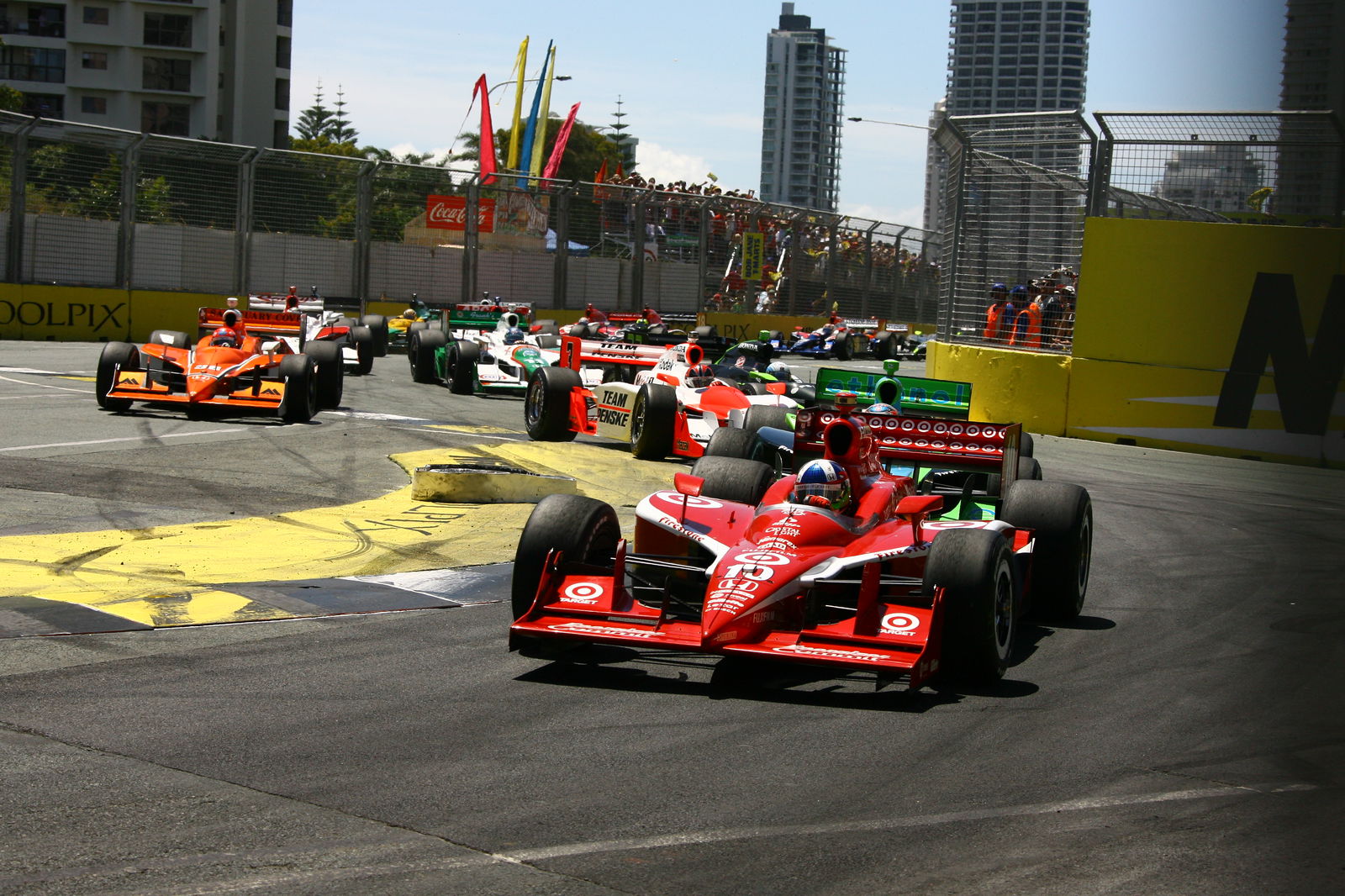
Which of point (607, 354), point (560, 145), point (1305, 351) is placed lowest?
point (607, 354)

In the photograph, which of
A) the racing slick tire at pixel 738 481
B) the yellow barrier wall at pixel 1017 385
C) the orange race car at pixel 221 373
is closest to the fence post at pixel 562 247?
the yellow barrier wall at pixel 1017 385

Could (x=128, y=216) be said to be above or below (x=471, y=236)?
below

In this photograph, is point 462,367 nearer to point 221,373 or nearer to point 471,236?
point 221,373

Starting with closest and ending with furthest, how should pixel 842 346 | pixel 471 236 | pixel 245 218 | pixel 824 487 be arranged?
pixel 824 487 → pixel 245 218 → pixel 471 236 → pixel 842 346

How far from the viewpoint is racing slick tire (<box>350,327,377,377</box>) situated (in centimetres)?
2423

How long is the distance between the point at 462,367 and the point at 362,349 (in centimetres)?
311

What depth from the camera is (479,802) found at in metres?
4.67

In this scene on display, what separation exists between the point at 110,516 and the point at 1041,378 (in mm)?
13408

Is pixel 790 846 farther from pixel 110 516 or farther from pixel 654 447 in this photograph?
pixel 654 447

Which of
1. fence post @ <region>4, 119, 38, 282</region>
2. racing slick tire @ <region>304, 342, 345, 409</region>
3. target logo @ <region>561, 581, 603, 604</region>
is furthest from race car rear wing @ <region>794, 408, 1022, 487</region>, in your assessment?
fence post @ <region>4, 119, 38, 282</region>

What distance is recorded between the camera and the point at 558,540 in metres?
7.14

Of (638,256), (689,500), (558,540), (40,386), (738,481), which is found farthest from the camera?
(638,256)

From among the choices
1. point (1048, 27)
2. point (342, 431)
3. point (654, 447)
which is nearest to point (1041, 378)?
point (654, 447)

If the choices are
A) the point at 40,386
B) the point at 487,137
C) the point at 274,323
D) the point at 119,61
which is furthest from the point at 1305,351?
the point at 119,61
